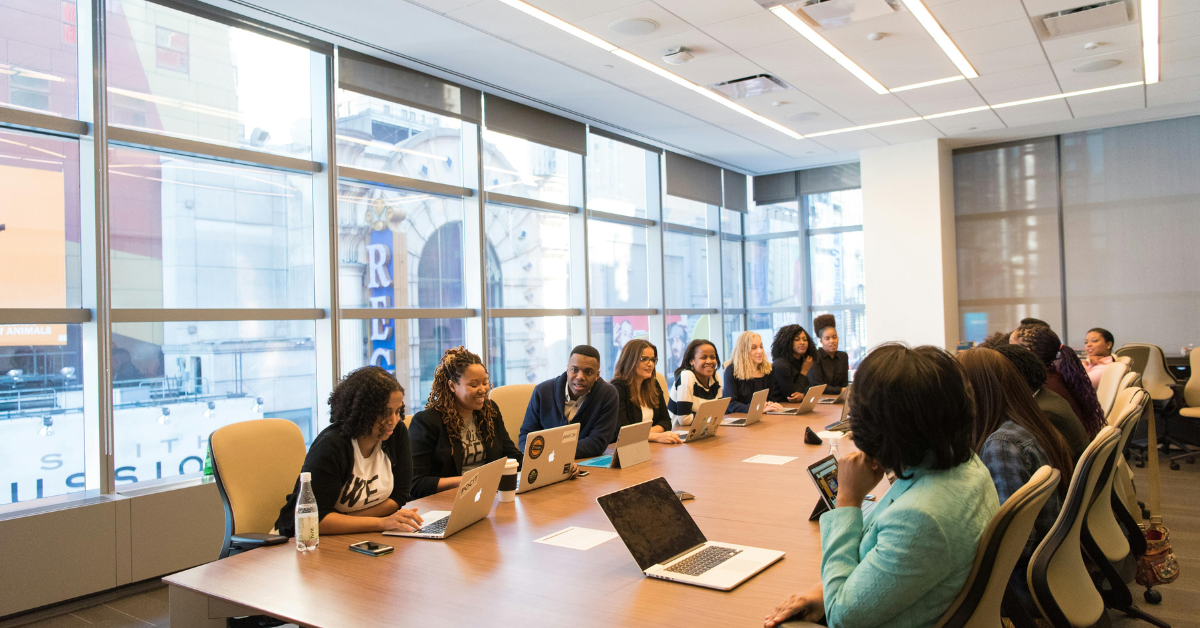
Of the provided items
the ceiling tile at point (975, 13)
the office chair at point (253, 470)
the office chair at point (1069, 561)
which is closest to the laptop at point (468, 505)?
the office chair at point (253, 470)

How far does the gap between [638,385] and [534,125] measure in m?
3.12

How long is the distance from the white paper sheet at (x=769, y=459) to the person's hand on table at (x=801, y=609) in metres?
1.86

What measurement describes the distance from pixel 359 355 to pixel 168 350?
4.08 feet

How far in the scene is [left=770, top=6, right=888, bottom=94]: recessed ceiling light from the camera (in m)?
4.66

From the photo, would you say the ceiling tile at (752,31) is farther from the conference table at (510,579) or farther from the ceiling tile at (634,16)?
the conference table at (510,579)

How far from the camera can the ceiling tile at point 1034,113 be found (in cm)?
711

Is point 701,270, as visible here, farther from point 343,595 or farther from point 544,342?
point 343,595

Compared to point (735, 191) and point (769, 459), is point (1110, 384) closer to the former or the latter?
point (769, 459)

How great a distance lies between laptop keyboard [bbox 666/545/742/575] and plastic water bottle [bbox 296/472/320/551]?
1.06 m

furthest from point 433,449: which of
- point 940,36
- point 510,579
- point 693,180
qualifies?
point 693,180

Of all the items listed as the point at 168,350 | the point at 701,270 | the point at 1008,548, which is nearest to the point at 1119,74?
the point at 701,270

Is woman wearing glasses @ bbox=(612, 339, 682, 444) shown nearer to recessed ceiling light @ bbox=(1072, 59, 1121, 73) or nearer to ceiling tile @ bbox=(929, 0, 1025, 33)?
ceiling tile @ bbox=(929, 0, 1025, 33)

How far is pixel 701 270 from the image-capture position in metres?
9.55

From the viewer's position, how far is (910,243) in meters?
8.56
